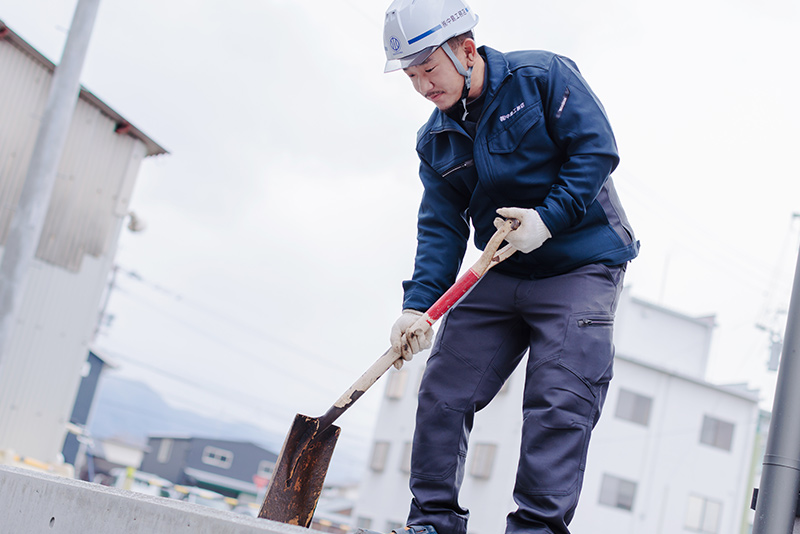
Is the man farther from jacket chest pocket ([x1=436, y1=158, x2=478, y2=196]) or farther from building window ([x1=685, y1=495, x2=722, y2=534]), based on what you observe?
building window ([x1=685, y1=495, x2=722, y2=534])

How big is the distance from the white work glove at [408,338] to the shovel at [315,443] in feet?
0.08

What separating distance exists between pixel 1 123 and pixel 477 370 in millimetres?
11334

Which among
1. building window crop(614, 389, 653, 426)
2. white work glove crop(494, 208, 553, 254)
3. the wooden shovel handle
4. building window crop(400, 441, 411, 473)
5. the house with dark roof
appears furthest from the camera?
the house with dark roof

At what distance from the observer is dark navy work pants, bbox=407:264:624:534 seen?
219cm

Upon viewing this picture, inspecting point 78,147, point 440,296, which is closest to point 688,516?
point 78,147

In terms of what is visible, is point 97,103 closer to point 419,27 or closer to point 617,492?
point 419,27

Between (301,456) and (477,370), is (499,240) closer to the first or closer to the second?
(477,370)

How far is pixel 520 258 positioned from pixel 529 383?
1.41 feet

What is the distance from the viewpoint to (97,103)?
12.9 meters

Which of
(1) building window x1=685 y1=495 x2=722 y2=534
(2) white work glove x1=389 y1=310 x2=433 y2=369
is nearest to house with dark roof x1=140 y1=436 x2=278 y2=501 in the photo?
(1) building window x1=685 y1=495 x2=722 y2=534

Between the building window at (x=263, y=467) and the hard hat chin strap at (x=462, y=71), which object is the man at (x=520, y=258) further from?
the building window at (x=263, y=467)

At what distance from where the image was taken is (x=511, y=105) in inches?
96.2

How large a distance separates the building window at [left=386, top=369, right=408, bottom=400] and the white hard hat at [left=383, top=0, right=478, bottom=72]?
27.5 meters

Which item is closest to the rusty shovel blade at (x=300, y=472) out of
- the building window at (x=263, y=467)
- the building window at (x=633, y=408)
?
the building window at (x=633, y=408)
